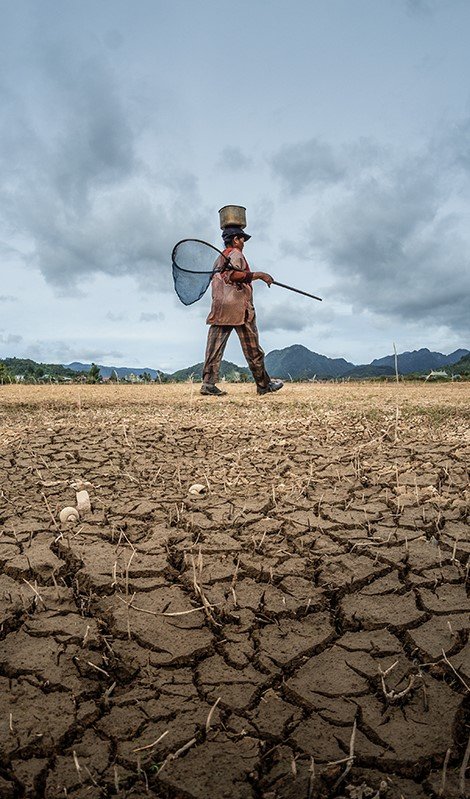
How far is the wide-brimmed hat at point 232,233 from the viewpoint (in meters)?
7.37

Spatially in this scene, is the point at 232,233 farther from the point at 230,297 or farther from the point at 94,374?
the point at 94,374

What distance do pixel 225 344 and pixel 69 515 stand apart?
5306 millimetres

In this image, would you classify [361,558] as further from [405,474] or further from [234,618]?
[405,474]

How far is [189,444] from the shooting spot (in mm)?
4199

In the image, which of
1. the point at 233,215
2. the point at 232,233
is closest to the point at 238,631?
the point at 232,233

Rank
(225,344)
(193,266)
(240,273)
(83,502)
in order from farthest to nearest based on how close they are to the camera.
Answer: (225,344) → (240,273) → (193,266) → (83,502)

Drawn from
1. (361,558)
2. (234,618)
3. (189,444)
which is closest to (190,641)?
(234,618)

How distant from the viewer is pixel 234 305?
7.31 meters

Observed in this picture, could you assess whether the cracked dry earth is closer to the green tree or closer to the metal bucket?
the metal bucket

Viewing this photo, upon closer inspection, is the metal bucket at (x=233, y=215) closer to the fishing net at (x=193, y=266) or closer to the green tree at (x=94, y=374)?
the fishing net at (x=193, y=266)

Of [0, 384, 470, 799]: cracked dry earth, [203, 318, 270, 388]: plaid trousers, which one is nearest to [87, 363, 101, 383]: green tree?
[203, 318, 270, 388]: plaid trousers

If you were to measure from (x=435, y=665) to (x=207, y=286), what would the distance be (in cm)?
640

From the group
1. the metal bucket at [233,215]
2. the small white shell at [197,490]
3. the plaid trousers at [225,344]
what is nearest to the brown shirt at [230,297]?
the plaid trousers at [225,344]

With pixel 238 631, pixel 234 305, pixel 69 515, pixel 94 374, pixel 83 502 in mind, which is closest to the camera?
Result: pixel 238 631
